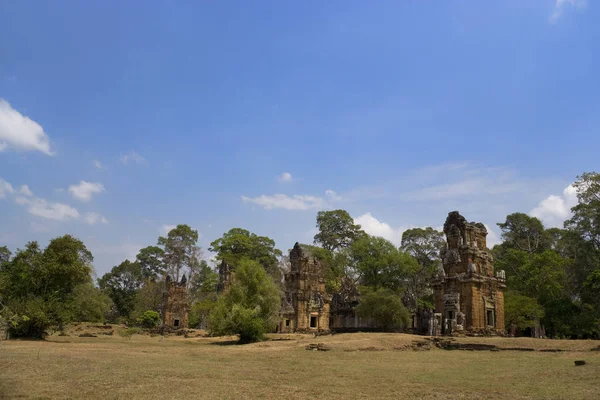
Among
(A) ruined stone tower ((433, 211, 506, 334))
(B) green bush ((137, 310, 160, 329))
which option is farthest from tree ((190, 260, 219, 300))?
(A) ruined stone tower ((433, 211, 506, 334))

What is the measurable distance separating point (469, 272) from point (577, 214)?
53.4ft

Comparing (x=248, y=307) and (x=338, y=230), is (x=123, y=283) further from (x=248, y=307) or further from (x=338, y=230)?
(x=248, y=307)

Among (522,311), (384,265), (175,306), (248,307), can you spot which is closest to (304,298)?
(384,265)

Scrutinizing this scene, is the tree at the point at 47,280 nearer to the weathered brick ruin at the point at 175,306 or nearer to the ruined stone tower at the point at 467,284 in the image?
the weathered brick ruin at the point at 175,306

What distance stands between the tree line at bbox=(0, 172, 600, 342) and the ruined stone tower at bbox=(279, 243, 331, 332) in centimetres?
294

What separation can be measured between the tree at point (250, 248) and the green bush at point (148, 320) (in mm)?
11316

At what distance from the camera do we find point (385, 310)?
37.5m

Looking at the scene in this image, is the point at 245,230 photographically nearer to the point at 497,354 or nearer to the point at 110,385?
the point at 497,354

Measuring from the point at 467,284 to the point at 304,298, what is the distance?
49.3 ft

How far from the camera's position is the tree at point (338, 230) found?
63344 millimetres

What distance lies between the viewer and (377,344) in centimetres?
2488

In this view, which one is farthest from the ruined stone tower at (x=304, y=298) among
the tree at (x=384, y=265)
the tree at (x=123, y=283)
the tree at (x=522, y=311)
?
the tree at (x=123, y=283)

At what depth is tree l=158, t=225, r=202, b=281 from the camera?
221 feet

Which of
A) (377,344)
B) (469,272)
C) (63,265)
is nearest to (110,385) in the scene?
(377,344)
